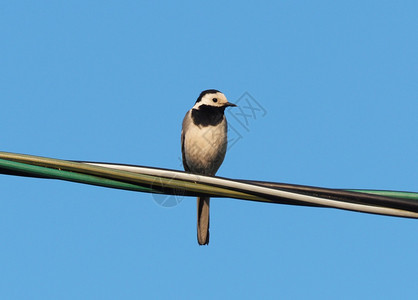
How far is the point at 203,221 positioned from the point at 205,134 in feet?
3.57

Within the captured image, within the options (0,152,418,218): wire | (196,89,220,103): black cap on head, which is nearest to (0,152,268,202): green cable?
(0,152,418,218): wire

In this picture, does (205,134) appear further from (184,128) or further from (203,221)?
(203,221)

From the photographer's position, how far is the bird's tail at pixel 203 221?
23.7 ft

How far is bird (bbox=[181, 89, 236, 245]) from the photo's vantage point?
7648 millimetres

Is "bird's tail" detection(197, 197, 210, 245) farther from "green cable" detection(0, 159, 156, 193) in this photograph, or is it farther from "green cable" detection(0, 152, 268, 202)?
"green cable" detection(0, 159, 156, 193)

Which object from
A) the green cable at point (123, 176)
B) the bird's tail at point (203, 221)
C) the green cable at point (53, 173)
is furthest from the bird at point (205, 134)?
the green cable at point (53, 173)

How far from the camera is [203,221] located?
24.2ft

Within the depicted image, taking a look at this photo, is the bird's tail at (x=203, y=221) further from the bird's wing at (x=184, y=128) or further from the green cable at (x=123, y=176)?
the green cable at (x=123, y=176)

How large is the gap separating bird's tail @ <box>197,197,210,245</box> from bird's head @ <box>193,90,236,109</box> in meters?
1.26

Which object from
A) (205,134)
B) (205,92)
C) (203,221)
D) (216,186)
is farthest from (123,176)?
(205,92)

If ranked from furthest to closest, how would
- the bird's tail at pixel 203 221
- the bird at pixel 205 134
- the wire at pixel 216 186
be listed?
the bird at pixel 205 134
the bird's tail at pixel 203 221
the wire at pixel 216 186

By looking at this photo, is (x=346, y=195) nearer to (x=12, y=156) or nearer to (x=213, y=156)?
(x=12, y=156)

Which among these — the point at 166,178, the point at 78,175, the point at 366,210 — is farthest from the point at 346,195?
the point at 78,175

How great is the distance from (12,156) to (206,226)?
373 centimetres
